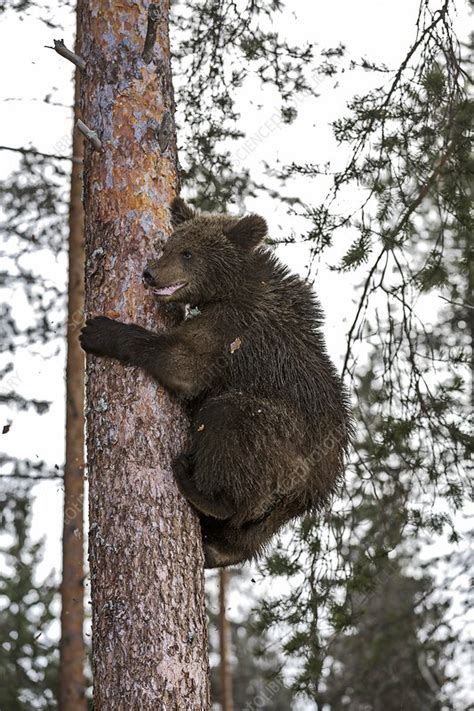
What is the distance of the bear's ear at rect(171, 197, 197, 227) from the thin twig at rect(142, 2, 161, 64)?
0.83 m

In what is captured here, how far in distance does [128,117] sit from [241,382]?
163 cm

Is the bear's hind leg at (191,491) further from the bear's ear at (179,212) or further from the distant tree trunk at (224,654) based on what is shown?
the distant tree trunk at (224,654)

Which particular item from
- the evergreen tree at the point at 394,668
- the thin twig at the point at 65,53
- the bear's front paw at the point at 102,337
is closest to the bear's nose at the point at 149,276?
the bear's front paw at the point at 102,337

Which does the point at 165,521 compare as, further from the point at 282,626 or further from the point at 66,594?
the point at 66,594

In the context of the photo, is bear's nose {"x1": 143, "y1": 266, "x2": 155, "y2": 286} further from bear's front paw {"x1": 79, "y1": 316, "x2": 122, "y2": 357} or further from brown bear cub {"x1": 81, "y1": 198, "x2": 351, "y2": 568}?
bear's front paw {"x1": 79, "y1": 316, "x2": 122, "y2": 357}

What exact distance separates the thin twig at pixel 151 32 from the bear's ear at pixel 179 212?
83 cm

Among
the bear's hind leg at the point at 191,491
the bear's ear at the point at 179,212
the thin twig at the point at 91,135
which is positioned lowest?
the bear's hind leg at the point at 191,491

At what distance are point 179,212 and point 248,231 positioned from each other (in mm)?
438

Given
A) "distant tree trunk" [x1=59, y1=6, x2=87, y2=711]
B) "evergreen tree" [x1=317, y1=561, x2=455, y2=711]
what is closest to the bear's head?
"distant tree trunk" [x1=59, y1=6, x2=87, y2=711]

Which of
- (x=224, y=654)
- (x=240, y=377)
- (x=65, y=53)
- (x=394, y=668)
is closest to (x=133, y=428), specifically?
(x=240, y=377)

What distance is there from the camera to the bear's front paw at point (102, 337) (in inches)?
164

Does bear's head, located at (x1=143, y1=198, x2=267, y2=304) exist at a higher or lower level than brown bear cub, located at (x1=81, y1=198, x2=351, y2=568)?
higher

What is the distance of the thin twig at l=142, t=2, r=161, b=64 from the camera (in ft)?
15.2

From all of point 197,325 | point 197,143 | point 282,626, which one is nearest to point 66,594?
point 282,626
